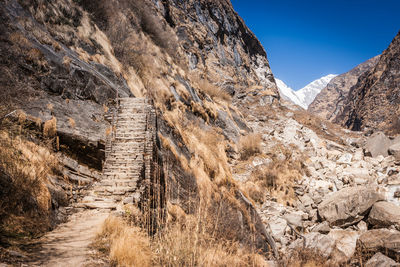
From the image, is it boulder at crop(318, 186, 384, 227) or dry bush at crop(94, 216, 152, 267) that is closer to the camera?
dry bush at crop(94, 216, 152, 267)

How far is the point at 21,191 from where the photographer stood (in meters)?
2.79

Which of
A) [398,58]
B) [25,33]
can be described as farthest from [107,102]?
[398,58]

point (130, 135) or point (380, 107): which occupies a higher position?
point (380, 107)

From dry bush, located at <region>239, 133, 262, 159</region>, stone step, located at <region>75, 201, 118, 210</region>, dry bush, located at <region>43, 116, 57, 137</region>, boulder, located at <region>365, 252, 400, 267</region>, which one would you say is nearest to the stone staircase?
stone step, located at <region>75, 201, 118, 210</region>

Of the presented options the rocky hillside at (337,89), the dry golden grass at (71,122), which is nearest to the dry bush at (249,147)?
the dry golden grass at (71,122)

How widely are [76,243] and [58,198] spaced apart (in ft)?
4.73

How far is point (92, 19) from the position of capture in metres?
10.5

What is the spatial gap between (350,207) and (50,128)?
11.8 m

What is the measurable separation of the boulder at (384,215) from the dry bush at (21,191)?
1128 centimetres

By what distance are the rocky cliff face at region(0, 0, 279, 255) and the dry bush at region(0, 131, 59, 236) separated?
0.82 metres

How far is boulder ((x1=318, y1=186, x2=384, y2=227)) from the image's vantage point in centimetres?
898

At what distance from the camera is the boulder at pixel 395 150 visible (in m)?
13.4

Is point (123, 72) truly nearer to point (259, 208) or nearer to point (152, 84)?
point (152, 84)

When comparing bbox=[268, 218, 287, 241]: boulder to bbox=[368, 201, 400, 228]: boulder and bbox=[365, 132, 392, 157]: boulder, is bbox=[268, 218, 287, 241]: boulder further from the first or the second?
bbox=[365, 132, 392, 157]: boulder
